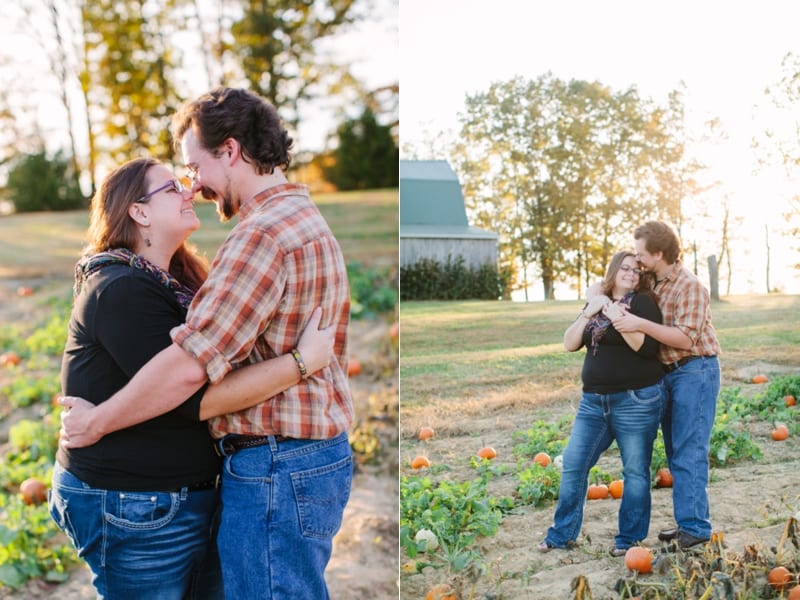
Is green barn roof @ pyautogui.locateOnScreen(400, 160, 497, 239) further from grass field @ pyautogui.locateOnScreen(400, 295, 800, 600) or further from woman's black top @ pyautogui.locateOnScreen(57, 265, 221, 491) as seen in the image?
woman's black top @ pyautogui.locateOnScreen(57, 265, 221, 491)

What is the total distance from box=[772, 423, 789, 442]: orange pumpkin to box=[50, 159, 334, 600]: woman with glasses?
5.12 ft

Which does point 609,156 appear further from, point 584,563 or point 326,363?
point 326,363

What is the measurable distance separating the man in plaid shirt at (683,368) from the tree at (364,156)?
699cm

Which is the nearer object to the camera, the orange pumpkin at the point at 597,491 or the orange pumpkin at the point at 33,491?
the orange pumpkin at the point at 597,491

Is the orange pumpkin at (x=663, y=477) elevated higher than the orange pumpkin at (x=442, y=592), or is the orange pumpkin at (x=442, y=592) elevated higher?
the orange pumpkin at (x=663, y=477)

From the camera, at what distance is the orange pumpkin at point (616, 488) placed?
265cm

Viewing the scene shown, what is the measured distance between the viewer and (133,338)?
1686 mm

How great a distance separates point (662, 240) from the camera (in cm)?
254

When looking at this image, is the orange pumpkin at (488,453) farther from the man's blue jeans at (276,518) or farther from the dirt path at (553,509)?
the man's blue jeans at (276,518)

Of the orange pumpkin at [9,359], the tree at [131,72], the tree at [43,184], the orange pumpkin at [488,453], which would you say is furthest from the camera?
the tree at [43,184]

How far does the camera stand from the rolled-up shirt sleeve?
63.0 inches

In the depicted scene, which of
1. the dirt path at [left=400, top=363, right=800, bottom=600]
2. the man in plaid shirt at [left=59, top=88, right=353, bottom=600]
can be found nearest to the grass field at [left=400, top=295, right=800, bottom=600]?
the dirt path at [left=400, top=363, right=800, bottom=600]

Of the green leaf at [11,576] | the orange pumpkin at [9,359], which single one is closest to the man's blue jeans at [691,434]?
the green leaf at [11,576]

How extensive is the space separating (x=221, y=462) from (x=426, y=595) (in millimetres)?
1200
